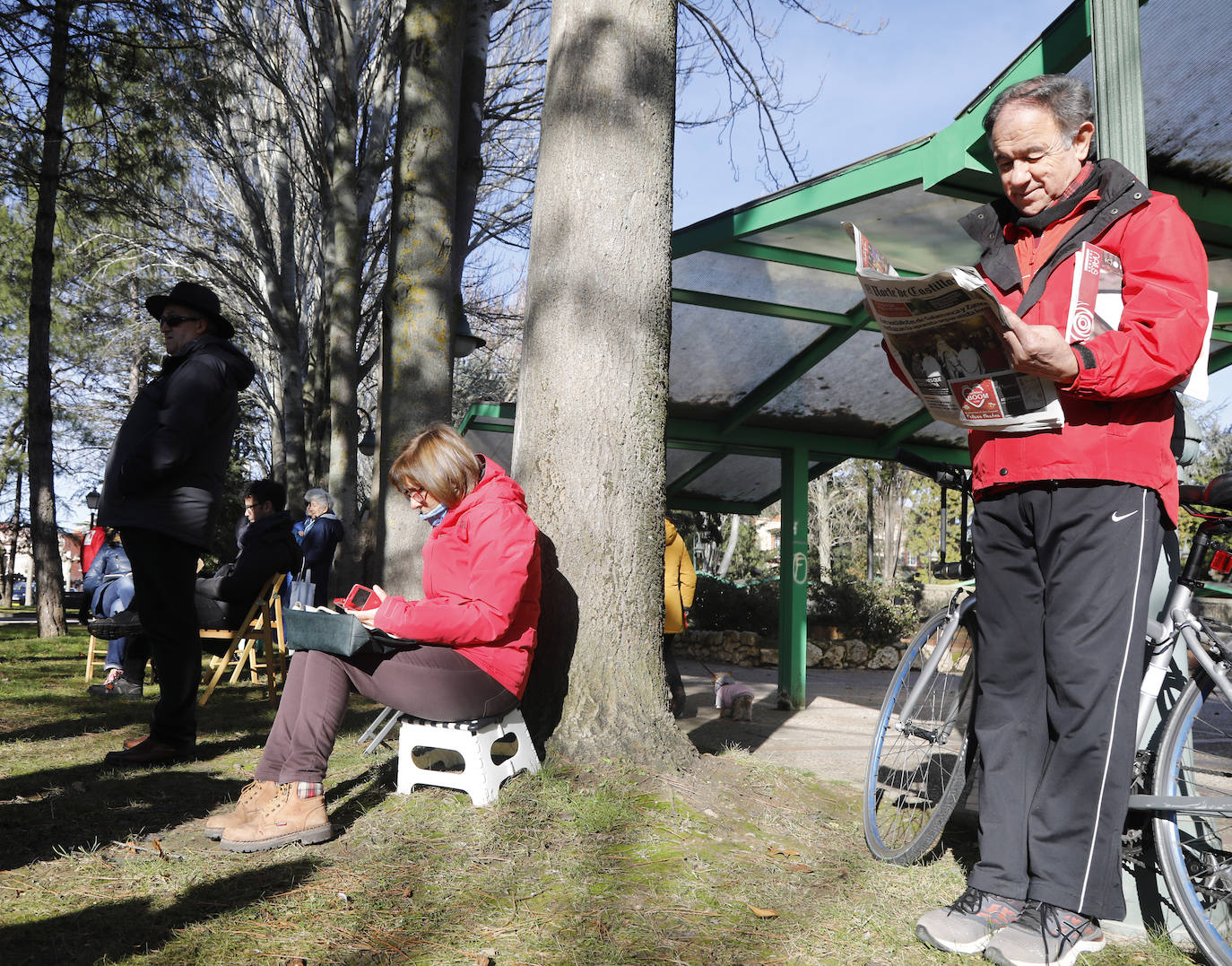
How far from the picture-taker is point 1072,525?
8.33 feet

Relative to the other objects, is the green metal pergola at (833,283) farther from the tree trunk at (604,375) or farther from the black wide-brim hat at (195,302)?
the black wide-brim hat at (195,302)

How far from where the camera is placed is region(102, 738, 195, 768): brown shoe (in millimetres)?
4285

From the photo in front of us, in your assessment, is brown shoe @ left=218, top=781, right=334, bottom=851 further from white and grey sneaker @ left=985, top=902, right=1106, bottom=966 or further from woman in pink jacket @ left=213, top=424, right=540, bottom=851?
white and grey sneaker @ left=985, top=902, right=1106, bottom=966

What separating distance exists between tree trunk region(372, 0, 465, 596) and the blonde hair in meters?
2.26

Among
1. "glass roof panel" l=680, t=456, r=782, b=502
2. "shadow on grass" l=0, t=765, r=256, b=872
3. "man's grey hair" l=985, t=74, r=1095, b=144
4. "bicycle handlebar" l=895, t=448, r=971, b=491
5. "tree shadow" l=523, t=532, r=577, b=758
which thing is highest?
"man's grey hair" l=985, t=74, r=1095, b=144

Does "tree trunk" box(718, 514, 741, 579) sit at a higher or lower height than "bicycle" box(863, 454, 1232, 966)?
higher

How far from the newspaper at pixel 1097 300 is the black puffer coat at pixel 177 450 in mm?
3351

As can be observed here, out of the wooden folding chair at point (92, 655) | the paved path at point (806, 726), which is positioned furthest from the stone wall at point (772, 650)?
the wooden folding chair at point (92, 655)

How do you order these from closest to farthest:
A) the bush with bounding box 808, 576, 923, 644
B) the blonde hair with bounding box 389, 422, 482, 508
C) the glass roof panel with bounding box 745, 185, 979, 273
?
the blonde hair with bounding box 389, 422, 482, 508 < the glass roof panel with bounding box 745, 185, 979, 273 < the bush with bounding box 808, 576, 923, 644

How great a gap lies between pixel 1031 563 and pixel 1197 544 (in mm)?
447

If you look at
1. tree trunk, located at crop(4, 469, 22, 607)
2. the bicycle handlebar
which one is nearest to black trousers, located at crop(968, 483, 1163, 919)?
the bicycle handlebar

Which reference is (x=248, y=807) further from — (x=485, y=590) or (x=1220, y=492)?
(x=1220, y=492)

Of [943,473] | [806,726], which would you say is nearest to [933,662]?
[943,473]

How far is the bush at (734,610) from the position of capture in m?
13.8
